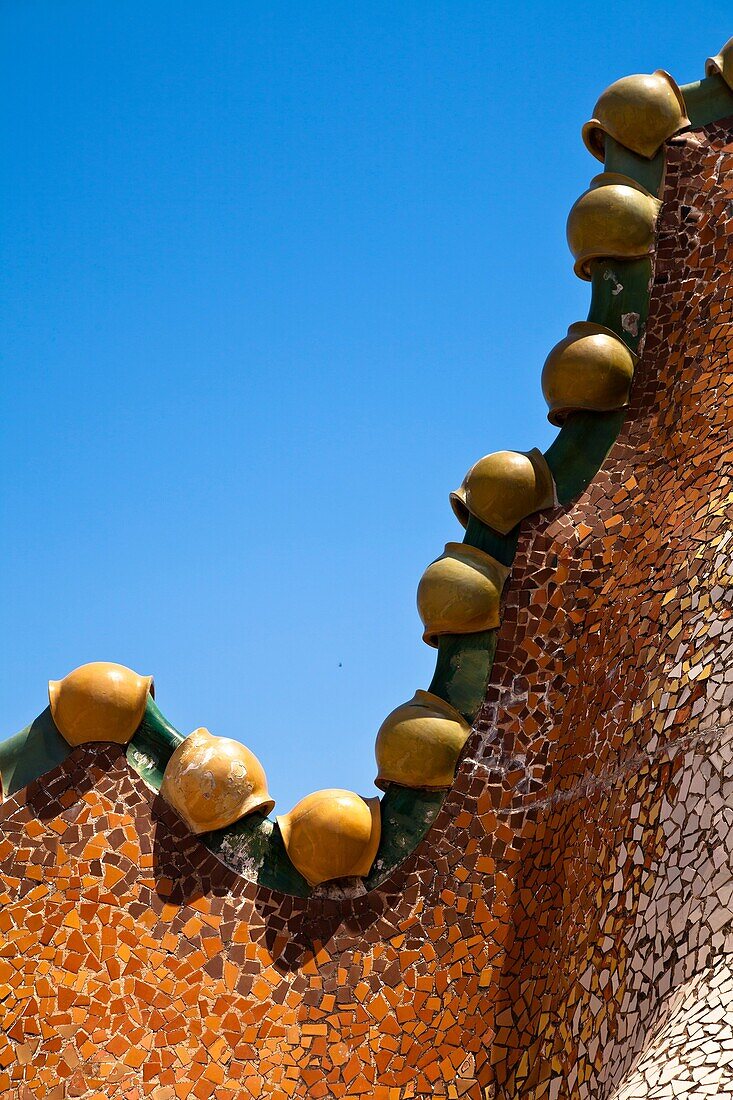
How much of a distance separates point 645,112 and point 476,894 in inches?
142

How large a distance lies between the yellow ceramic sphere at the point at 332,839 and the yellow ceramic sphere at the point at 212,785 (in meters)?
0.20

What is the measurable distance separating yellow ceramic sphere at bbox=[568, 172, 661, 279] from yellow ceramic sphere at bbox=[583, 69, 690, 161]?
25 cm

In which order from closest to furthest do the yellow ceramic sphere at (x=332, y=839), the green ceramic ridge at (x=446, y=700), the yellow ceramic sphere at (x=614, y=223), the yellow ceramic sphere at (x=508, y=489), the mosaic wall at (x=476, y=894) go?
the mosaic wall at (x=476, y=894)
the yellow ceramic sphere at (x=332, y=839)
the green ceramic ridge at (x=446, y=700)
the yellow ceramic sphere at (x=508, y=489)
the yellow ceramic sphere at (x=614, y=223)

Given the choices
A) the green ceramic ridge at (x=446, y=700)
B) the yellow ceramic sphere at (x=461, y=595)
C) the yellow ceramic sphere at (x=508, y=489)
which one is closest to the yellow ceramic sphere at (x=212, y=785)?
the green ceramic ridge at (x=446, y=700)

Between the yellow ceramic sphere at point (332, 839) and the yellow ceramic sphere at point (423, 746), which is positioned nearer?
the yellow ceramic sphere at point (332, 839)

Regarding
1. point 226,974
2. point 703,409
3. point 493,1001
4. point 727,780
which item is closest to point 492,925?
point 493,1001

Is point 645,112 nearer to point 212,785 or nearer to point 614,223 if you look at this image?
point 614,223

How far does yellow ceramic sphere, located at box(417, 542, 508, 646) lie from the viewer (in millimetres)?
6105

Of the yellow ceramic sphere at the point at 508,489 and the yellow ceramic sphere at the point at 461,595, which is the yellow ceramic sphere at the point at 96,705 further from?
the yellow ceramic sphere at the point at 508,489

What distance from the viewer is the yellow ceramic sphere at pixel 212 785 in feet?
19.0

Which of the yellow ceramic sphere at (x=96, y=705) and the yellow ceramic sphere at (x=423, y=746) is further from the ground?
the yellow ceramic sphere at (x=96, y=705)

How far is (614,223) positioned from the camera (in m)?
6.61

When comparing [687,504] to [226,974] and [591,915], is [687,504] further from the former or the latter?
[226,974]

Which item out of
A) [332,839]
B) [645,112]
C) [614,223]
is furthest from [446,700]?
[645,112]
